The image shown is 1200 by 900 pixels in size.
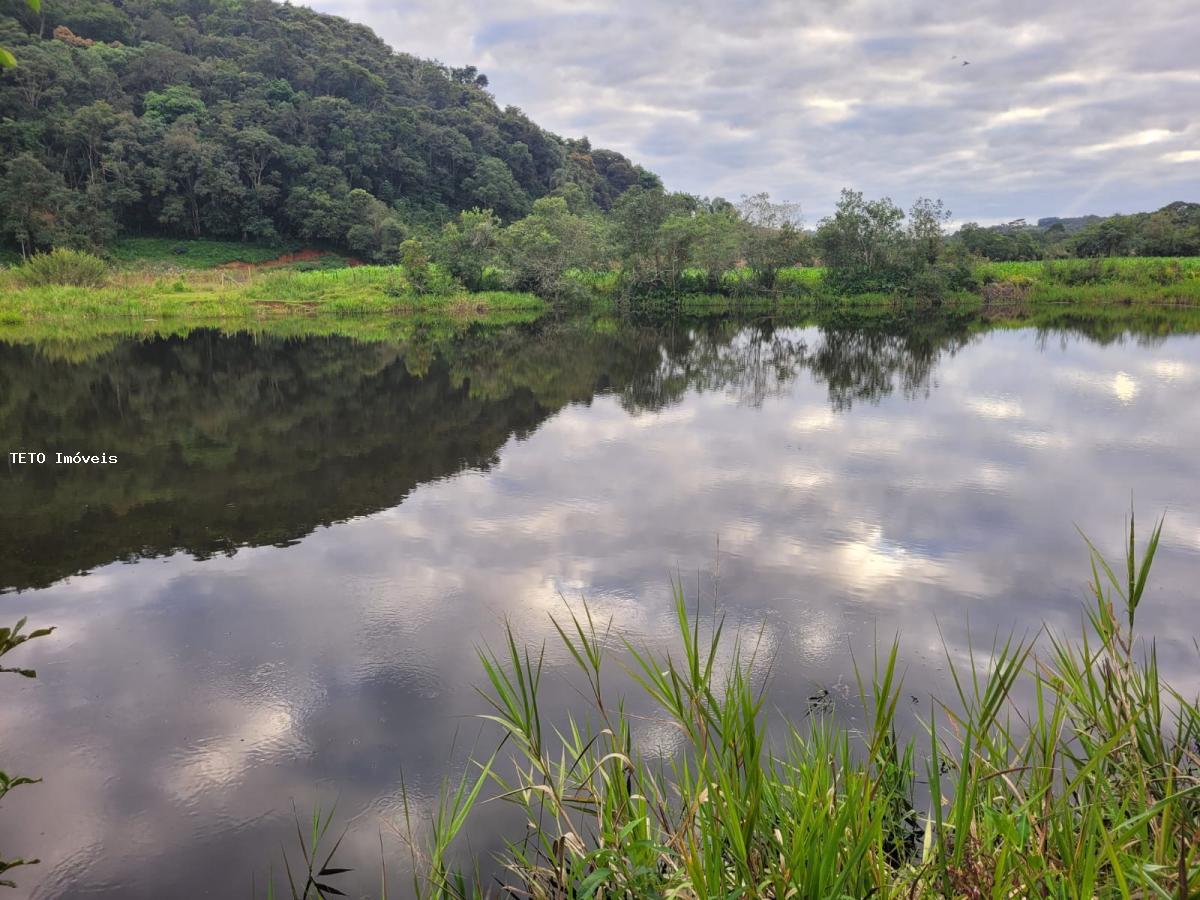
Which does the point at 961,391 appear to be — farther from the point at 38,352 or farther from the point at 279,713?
the point at 38,352

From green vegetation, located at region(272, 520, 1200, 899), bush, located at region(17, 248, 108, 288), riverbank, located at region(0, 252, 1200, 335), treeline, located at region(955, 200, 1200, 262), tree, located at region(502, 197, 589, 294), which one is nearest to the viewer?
green vegetation, located at region(272, 520, 1200, 899)

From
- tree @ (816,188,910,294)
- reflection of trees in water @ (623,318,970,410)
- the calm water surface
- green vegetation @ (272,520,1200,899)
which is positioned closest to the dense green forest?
tree @ (816,188,910,294)

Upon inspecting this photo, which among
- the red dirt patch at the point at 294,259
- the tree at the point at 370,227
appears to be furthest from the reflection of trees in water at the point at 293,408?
the tree at the point at 370,227

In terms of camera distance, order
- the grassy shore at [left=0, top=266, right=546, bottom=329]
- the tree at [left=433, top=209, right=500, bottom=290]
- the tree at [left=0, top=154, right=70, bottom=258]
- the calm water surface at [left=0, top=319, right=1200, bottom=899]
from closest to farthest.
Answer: the calm water surface at [left=0, top=319, right=1200, bottom=899], the grassy shore at [left=0, top=266, right=546, bottom=329], the tree at [left=433, top=209, right=500, bottom=290], the tree at [left=0, top=154, right=70, bottom=258]

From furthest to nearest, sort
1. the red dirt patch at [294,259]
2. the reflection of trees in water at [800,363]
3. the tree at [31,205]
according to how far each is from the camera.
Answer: the red dirt patch at [294,259] < the tree at [31,205] < the reflection of trees in water at [800,363]

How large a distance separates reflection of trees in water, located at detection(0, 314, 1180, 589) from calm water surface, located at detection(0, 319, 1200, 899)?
0.08m

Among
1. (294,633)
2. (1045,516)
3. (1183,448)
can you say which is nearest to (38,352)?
(294,633)

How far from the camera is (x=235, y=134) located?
163 feet

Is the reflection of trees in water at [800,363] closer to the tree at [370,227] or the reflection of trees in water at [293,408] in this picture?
the reflection of trees in water at [293,408]

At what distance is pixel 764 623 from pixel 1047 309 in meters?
39.1

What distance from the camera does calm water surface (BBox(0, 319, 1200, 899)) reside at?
3.75m

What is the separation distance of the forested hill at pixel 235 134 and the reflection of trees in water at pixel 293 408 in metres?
30.0

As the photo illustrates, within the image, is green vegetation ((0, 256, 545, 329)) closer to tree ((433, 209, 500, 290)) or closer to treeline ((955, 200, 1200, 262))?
tree ((433, 209, 500, 290))

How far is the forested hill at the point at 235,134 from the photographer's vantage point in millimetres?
45281
